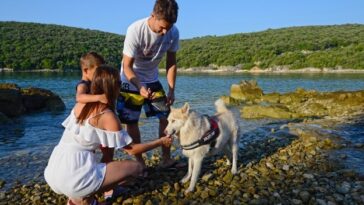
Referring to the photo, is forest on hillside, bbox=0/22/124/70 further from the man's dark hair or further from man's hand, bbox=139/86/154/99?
the man's dark hair

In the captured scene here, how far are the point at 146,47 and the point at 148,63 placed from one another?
0.33m

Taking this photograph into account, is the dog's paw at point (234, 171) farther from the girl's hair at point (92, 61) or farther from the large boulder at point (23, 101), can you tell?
the large boulder at point (23, 101)

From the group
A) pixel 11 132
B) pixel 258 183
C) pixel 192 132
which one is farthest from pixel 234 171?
pixel 11 132

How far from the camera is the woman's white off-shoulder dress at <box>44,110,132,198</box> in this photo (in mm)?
4418

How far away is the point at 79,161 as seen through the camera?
446 centimetres

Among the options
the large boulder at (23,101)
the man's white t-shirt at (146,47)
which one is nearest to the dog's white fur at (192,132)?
the man's white t-shirt at (146,47)

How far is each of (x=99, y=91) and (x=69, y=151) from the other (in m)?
0.78

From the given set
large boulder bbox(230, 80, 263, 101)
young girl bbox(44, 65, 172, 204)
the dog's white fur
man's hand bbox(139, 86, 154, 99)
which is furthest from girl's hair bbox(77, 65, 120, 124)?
large boulder bbox(230, 80, 263, 101)

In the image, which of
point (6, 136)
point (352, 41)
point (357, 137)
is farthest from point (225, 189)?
point (352, 41)

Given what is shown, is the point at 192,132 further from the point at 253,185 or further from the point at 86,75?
the point at 86,75

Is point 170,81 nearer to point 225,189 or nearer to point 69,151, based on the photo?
point 225,189

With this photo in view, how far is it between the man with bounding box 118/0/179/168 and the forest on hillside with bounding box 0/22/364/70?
46506 millimetres

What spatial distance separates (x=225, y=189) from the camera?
568 cm

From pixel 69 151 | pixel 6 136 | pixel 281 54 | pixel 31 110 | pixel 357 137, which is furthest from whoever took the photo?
pixel 281 54
